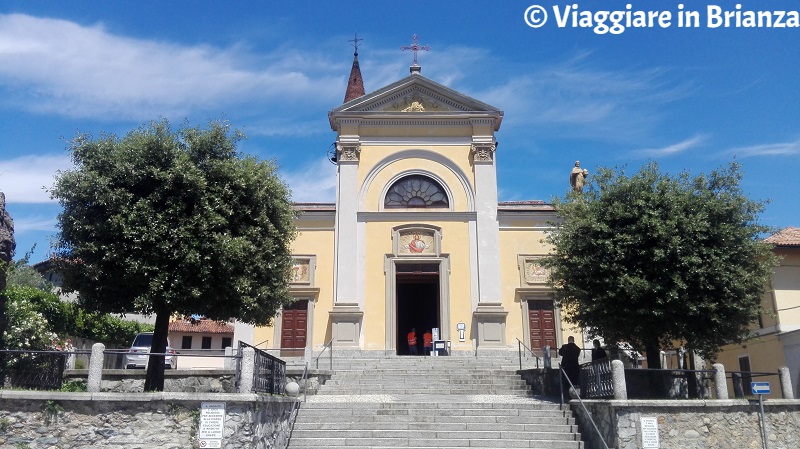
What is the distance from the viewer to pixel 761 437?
12.8 metres

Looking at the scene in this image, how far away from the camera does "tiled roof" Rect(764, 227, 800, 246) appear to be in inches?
905

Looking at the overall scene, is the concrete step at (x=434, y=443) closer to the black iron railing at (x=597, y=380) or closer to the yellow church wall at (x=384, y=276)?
the black iron railing at (x=597, y=380)

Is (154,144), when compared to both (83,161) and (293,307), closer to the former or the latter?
(83,161)

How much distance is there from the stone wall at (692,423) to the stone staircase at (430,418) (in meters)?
0.75

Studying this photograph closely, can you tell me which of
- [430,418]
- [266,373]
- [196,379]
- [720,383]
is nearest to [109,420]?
[266,373]

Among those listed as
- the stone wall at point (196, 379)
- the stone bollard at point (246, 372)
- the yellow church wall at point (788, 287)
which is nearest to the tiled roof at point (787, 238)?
the yellow church wall at point (788, 287)

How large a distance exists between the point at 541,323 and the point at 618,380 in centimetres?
1176

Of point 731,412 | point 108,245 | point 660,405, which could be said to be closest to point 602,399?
point 660,405

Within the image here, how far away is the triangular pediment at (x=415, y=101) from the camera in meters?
25.9

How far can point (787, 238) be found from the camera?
23938 millimetres

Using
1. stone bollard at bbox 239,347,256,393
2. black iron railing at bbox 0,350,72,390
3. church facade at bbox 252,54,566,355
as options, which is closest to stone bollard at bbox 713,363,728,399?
stone bollard at bbox 239,347,256,393

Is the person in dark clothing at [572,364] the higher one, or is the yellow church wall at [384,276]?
the yellow church wall at [384,276]

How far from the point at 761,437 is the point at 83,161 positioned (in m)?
14.7

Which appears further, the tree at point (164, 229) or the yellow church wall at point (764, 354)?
the yellow church wall at point (764, 354)
